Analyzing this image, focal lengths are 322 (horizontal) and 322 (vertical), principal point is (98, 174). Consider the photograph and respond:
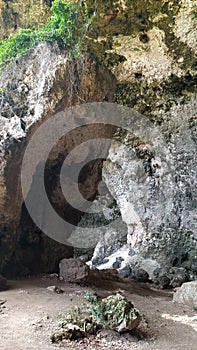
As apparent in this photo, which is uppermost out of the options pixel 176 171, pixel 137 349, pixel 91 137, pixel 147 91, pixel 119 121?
pixel 147 91

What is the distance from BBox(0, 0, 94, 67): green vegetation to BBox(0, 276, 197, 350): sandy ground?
3.99 metres

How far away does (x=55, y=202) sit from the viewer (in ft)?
24.4

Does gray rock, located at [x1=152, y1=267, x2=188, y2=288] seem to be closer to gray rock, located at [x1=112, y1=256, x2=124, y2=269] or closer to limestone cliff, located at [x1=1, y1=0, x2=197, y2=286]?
limestone cliff, located at [x1=1, y1=0, x2=197, y2=286]

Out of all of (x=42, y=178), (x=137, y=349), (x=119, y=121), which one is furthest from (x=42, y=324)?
(x=119, y=121)

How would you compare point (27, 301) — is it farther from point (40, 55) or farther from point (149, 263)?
point (149, 263)

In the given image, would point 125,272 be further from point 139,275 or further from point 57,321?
point 57,321

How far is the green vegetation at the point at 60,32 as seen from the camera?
5.46 m

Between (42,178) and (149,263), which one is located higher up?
(42,178)

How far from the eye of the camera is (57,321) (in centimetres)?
326

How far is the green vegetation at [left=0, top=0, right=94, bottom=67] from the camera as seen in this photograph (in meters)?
5.46

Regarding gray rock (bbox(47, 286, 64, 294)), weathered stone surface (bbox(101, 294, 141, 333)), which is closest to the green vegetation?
gray rock (bbox(47, 286, 64, 294))

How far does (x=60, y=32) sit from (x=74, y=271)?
4.19m

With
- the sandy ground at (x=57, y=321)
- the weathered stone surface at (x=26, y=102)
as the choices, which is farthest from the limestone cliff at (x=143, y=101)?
the sandy ground at (x=57, y=321)

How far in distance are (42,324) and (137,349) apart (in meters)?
0.98
